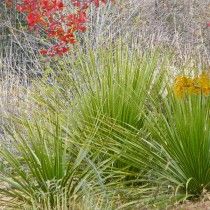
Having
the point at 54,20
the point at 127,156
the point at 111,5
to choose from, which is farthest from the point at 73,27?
the point at 127,156

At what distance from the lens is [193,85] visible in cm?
497

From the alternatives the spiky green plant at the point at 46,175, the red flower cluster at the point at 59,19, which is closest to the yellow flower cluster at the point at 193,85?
the spiky green plant at the point at 46,175

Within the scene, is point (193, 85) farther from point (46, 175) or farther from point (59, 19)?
point (59, 19)

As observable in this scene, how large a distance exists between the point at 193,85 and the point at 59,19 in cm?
606

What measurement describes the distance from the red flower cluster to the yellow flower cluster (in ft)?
15.6

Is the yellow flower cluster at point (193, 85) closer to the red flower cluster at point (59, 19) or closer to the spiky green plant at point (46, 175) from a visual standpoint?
the spiky green plant at point (46, 175)

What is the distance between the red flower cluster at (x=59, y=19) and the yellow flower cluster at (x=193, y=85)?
188 inches

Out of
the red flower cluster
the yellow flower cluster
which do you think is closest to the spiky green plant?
the yellow flower cluster

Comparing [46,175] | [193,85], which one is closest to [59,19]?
[46,175]

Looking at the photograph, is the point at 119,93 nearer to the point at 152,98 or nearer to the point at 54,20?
the point at 152,98

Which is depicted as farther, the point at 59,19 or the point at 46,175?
the point at 59,19

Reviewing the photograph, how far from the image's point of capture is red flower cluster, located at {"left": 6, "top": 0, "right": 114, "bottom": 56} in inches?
394

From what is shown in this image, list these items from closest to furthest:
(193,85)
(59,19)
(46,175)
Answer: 1. (193,85)
2. (46,175)
3. (59,19)

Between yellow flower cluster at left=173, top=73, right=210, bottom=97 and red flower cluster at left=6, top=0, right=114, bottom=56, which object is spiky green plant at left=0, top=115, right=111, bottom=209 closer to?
yellow flower cluster at left=173, top=73, right=210, bottom=97
